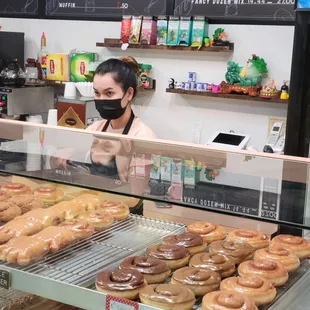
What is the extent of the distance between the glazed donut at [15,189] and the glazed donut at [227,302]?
0.98 m

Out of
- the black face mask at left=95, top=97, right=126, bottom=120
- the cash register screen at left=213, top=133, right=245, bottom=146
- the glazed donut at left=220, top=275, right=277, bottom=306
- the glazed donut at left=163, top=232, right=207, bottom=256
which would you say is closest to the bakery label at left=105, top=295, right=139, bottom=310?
the glazed donut at left=220, top=275, right=277, bottom=306

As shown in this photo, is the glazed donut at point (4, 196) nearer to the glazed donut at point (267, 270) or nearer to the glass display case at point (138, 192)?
the glass display case at point (138, 192)

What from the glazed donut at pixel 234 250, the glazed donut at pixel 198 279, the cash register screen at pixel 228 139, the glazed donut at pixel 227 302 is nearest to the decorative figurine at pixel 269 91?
the cash register screen at pixel 228 139

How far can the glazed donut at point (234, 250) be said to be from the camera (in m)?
1.65

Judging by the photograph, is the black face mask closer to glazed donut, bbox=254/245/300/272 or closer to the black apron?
the black apron

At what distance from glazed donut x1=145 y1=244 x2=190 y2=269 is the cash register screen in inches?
90.1

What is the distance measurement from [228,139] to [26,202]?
2.21 meters

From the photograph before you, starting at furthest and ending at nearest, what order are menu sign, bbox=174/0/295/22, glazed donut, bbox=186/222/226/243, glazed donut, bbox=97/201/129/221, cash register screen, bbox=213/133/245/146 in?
1. menu sign, bbox=174/0/295/22
2. cash register screen, bbox=213/133/245/146
3. glazed donut, bbox=97/201/129/221
4. glazed donut, bbox=186/222/226/243

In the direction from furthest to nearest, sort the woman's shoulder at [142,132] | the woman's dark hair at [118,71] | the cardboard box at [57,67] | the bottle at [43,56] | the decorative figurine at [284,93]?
the bottle at [43,56]
the cardboard box at [57,67]
the decorative figurine at [284,93]
the woman's dark hair at [118,71]
the woman's shoulder at [142,132]

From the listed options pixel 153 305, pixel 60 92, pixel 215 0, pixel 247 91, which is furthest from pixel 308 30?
pixel 60 92

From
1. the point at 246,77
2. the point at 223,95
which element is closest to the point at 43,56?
the point at 223,95

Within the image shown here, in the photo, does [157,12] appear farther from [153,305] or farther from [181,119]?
[153,305]

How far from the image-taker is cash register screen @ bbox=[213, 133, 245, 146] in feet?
12.8

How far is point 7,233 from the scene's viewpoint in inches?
69.3
